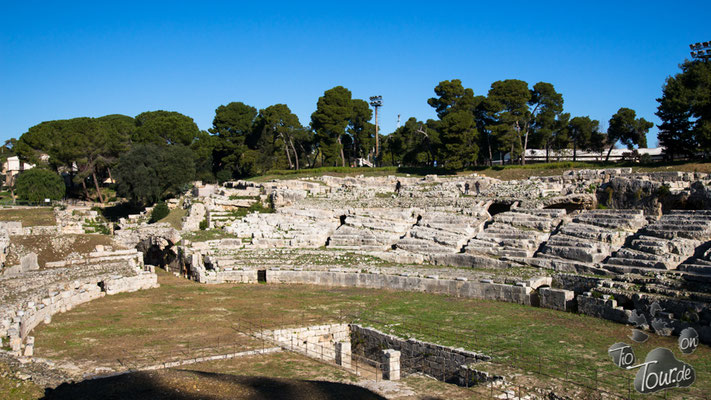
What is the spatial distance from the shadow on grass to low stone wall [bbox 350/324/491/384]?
11.6 ft

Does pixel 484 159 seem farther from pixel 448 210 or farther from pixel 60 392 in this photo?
pixel 60 392

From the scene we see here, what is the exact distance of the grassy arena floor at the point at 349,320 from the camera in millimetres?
12680

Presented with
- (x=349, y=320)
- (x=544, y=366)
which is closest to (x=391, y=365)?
(x=544, y=366)

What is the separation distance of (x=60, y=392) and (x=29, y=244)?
2205cm

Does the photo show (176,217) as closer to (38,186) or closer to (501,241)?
(38,186)

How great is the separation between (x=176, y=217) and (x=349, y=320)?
73.2 ft

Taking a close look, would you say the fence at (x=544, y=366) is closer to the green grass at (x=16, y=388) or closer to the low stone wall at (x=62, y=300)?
the green grass at (x=16, y=388)

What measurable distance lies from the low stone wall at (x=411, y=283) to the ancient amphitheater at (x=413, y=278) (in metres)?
0.06

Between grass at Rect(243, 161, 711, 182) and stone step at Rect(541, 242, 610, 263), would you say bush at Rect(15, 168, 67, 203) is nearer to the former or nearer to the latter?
grass at Rect(243, 161, 711, 182)

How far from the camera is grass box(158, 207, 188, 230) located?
1330 inches

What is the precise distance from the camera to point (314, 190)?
126 ft

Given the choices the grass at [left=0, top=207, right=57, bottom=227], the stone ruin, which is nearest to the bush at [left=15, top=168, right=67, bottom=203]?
the grass at [left=0, top=207, right=57, bottom=227]

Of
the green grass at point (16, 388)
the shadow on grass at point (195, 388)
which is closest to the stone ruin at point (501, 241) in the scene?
the shadow on grass at point (195, 388)

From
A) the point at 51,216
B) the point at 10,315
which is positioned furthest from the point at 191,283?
the point at 51,216
